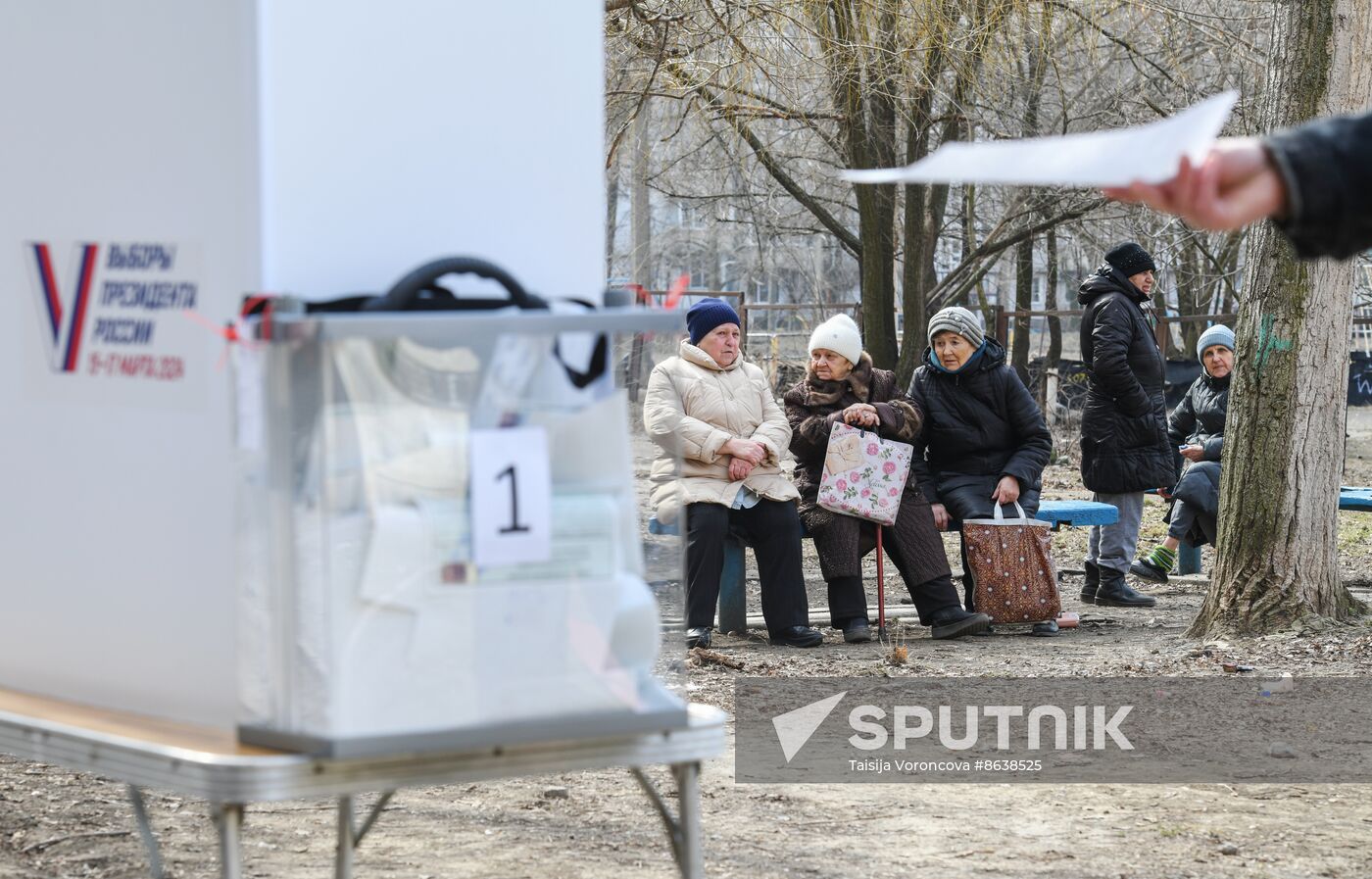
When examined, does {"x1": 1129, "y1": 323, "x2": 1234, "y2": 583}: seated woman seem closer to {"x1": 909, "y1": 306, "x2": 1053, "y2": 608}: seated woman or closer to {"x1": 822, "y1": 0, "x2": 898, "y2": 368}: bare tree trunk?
{"x1": 909, "y1": 306, "x2": 1053, "y2": 608}: seated woman

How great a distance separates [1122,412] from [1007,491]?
125 cm

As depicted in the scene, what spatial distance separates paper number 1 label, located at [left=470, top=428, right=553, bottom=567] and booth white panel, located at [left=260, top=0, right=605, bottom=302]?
16.0 inches

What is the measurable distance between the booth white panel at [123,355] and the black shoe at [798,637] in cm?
468

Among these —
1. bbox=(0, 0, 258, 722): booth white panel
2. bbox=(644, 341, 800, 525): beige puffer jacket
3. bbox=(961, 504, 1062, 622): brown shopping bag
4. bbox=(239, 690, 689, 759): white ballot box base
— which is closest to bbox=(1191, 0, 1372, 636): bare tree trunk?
bbox=(961, 504, 1062, 622): brown shopping bag

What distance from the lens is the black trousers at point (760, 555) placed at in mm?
7289

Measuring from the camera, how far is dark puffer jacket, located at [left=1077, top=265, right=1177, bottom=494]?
8.55 meters

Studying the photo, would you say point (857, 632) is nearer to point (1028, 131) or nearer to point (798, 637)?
point (798, 637)

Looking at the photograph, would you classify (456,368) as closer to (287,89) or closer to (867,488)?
(287,89)

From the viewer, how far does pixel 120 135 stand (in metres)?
2.71

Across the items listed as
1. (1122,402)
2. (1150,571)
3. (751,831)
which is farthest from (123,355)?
(1150,571)

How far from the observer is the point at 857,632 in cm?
752

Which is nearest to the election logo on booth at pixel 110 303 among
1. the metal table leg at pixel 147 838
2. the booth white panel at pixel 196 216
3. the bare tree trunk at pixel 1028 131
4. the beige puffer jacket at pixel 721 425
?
the booth white panel at pixel 196 216

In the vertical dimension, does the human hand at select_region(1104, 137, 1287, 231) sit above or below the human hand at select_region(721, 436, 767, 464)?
above

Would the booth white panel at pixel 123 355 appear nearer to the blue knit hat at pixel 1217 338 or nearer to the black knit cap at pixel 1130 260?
the black knit cap at pixel 1130 260
